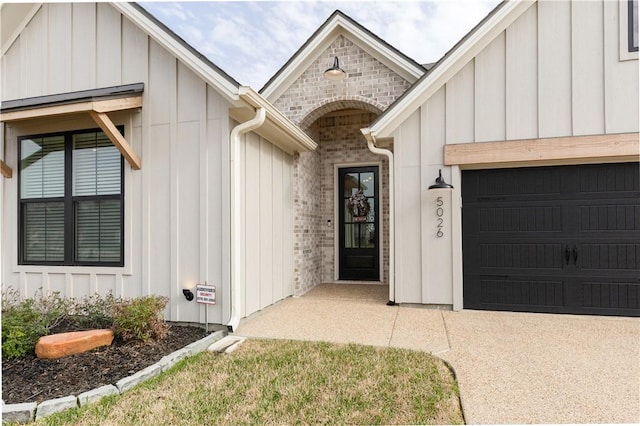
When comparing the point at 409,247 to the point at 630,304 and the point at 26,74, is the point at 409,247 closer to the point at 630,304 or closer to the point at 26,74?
the point at 630,304

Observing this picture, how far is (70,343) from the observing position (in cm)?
377

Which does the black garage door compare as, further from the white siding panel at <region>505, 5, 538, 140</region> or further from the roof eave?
the roof eave

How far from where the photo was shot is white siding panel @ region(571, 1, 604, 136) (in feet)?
16.9

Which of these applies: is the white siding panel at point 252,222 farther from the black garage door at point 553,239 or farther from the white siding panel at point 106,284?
the black garage door at point 553,239

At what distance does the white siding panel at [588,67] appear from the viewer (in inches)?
202

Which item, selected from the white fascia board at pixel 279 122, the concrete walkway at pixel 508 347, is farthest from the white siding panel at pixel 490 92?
the white fascia board at pixel 279 122

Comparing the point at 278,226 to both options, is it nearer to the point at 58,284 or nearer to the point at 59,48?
the point at 58,284

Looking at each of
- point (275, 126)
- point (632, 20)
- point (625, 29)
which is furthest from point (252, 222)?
point (632, 20)

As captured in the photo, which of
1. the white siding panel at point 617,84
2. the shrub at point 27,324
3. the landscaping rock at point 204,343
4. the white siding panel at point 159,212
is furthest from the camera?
the white siding panel at point 617,84

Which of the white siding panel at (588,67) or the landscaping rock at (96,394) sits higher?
the white siding panel at (588,67)

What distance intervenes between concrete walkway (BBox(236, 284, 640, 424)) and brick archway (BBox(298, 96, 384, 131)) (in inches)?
148

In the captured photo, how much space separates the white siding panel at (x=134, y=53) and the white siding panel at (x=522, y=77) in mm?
5342

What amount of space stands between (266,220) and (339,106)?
319cm

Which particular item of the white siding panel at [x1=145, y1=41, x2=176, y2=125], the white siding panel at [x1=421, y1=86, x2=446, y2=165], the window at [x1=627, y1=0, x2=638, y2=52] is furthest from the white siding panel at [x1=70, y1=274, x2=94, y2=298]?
the window at [x1=627, y1=0, x2=638, y2=52]
